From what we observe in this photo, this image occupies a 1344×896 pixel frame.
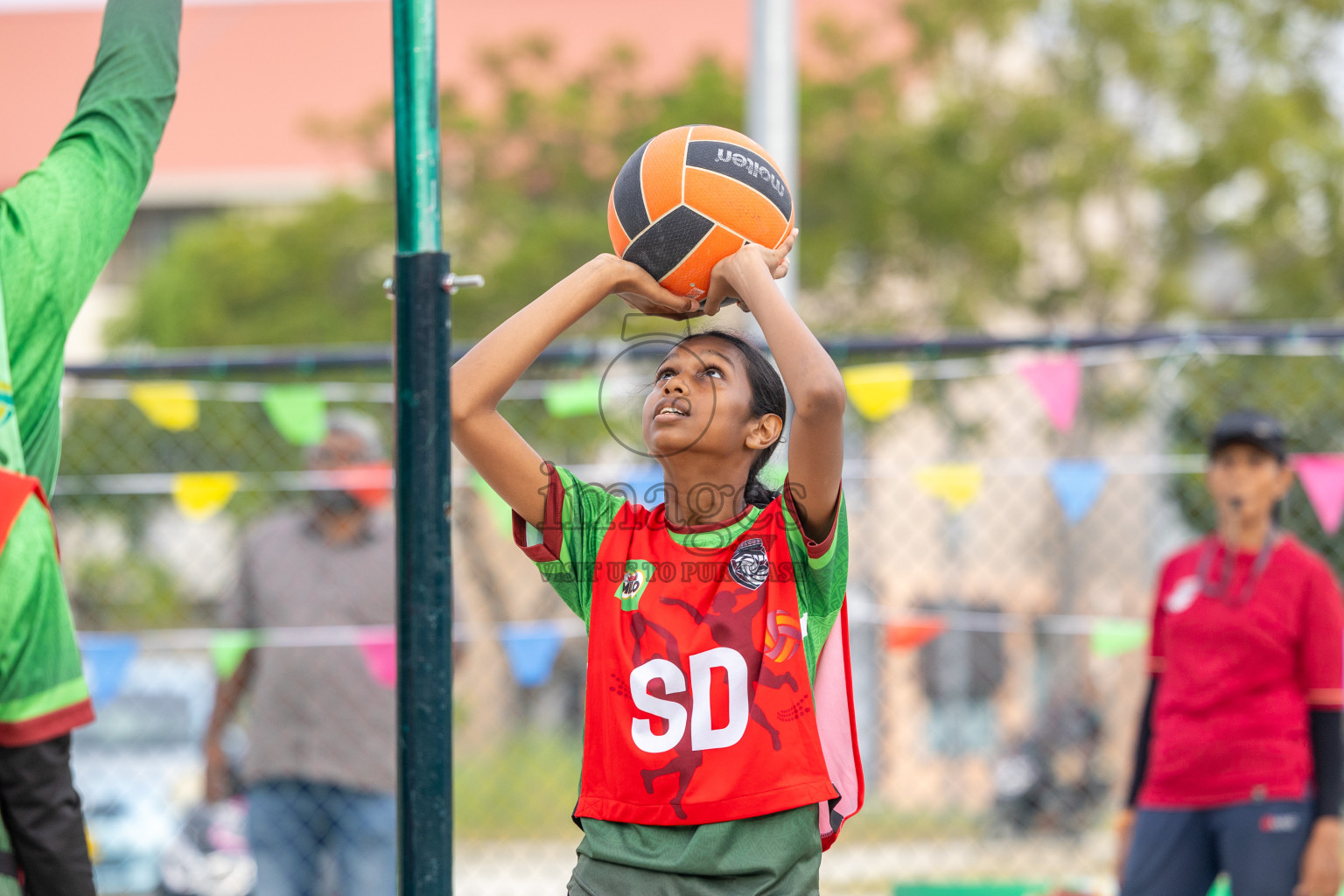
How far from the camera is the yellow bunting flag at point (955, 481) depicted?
15.5 feet

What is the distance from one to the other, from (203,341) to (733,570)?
12732 millimetres

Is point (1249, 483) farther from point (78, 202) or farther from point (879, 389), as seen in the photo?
point (78, 202)

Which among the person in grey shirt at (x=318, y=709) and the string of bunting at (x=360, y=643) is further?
the string of bunting at (x=360, y=643)

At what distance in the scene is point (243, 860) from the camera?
559 cm

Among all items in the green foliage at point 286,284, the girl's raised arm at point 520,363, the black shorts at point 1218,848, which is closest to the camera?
the girl's raised arm at point 520,363

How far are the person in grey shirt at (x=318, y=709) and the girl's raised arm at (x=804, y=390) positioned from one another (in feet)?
6.61

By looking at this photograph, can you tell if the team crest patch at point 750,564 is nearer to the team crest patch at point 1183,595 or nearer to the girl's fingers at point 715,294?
the girl's fingers at point 715,294

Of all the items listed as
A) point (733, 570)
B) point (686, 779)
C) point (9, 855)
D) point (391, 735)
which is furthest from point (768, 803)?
point (391, 735)

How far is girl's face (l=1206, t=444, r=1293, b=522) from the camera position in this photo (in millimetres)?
3648

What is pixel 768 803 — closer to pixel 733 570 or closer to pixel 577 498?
pixel 733 570

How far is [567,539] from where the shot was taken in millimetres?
2164

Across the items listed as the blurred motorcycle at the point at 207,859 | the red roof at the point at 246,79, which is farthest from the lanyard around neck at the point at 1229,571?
the red roof at the point at 246,79

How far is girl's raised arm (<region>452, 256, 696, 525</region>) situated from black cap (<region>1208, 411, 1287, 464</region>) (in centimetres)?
217

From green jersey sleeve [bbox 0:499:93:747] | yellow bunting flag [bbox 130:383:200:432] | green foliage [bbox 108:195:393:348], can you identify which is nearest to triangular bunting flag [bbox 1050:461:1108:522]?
yellow bunting flag [bbox 130:383:200:432]
